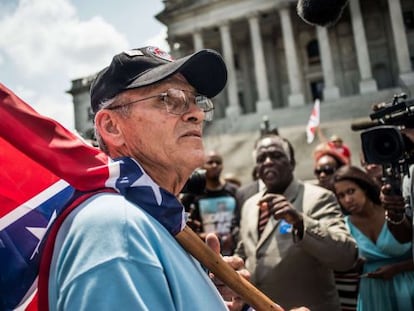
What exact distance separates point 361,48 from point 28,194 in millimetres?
34742

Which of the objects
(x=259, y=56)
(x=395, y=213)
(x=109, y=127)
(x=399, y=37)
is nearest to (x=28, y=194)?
(x=109, y=127)

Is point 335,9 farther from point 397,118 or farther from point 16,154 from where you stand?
point 16,154

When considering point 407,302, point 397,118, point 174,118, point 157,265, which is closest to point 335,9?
point 397,118

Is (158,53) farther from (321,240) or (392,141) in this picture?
(321,240)

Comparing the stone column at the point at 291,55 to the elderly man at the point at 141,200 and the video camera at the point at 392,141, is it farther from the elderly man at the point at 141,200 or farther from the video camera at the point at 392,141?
the elderly man at the point at 141,200

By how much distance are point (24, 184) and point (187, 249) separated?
0.60 metres

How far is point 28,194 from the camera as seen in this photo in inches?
56.6

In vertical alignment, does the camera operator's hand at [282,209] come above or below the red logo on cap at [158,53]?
below

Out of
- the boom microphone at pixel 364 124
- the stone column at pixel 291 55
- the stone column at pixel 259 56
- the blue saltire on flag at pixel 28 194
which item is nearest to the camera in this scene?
the blue saltire on flag at pixel 28 194

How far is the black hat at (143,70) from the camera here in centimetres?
146

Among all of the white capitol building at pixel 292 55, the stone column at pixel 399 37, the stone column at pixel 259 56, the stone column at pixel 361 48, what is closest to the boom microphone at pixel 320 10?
the white capitol building at pixel 292 55

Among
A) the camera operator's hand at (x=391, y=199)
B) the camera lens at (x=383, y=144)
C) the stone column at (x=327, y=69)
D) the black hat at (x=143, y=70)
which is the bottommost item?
the camera operator's hand at (x=391, y=199)

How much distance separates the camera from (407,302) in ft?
10.8

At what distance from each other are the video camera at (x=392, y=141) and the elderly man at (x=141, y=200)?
1285mm
